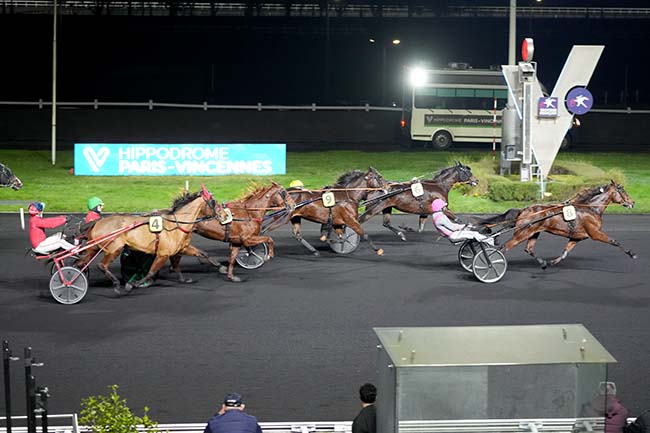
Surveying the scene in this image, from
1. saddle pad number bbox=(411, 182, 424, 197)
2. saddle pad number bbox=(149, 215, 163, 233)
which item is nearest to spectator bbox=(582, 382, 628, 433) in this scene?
saddle pad number bbox=(149, 215, 163, 233)

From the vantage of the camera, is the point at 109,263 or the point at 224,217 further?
the point at 224,217

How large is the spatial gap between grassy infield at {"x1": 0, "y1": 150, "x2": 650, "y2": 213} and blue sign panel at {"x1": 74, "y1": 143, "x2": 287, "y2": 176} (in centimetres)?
25

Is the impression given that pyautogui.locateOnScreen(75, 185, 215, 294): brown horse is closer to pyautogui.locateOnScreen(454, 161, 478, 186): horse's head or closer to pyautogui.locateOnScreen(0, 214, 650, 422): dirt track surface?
pyautogui.locateOnScreen(0, 214, 650, 422): dirt track surface

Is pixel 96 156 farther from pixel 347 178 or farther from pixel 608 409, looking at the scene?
pixel 608 409

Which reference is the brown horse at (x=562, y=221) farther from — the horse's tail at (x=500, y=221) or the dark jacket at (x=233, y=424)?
the dark jacket at (x=233, y=424)

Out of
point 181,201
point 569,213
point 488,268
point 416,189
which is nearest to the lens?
point 181,201

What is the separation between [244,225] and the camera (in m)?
17.3

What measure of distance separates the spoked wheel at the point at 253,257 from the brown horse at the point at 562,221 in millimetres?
3699

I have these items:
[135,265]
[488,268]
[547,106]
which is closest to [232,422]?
[135,265]

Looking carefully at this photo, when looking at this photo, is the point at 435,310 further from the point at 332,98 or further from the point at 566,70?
the point at 332,98

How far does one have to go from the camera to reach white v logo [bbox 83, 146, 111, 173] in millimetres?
27922

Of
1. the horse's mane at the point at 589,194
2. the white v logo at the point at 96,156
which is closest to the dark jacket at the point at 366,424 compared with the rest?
the horse's mane at the point at 589,194

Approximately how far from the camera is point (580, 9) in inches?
2153

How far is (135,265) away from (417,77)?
2069 centimetres
